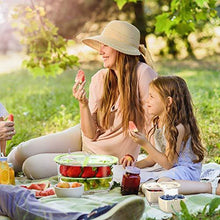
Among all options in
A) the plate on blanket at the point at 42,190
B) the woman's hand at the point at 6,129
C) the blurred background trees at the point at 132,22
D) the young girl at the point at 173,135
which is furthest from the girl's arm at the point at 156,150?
the blurred background trees at the point at 132,22

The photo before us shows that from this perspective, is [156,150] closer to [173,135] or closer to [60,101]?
[173,135]

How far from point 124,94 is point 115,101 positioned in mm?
139

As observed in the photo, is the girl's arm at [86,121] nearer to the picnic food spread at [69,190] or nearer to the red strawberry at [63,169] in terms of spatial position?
the red strawberry at [63,169]

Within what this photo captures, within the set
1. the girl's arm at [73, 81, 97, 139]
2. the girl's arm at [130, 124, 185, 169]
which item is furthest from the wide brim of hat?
the girl's arm at [130, 124, 185, 169]

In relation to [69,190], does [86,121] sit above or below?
above

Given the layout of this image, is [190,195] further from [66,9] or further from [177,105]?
[66,9]

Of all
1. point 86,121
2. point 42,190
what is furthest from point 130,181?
point 86,121

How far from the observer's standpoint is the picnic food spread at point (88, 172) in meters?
3.95

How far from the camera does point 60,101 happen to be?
838 cm

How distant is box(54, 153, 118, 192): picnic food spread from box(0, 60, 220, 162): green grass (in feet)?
4.20

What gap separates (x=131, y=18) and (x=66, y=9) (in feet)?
4.85

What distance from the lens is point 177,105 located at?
4.17 metres

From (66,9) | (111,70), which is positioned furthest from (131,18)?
(111,70)

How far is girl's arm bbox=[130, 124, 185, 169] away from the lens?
3.97 m
